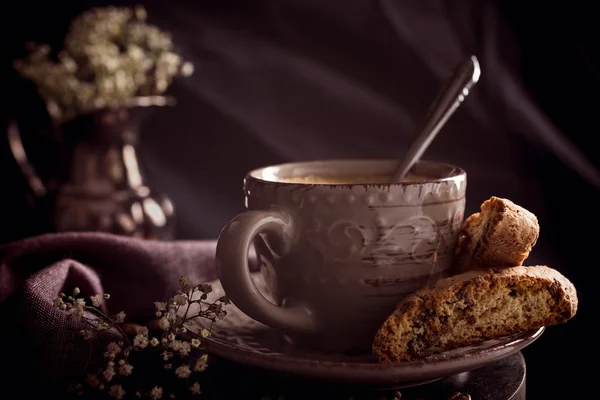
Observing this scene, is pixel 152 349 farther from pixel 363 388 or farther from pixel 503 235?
pixel 503 235

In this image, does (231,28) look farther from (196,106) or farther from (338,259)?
(338,259)

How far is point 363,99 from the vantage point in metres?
1.80

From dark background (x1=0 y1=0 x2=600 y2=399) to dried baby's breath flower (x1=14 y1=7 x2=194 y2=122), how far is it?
5.5 inches

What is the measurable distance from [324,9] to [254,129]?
0.37 m

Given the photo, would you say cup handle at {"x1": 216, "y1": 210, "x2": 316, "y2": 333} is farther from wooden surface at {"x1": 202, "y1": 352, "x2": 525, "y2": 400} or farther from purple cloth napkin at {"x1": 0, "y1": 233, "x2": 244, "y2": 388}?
purple cloth napkin at {"x1": 0, "y1": 233, "x2": 244, "y2": 388}

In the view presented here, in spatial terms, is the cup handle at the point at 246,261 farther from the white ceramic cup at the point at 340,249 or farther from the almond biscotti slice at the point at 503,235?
the almond biscotti slice at the point at 503,235

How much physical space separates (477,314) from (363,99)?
3.47 feet

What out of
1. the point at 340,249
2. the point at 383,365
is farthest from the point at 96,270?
the point at 383,365

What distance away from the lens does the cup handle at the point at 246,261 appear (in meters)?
0.86

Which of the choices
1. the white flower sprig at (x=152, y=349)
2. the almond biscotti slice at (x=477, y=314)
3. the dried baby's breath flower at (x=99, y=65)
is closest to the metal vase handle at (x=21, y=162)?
the dried baby's breath flower at (x=99, y=65)

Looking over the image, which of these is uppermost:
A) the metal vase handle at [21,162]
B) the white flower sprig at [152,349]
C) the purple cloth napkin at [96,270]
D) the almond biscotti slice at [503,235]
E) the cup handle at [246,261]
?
the almond biscotti slice at [503,235]

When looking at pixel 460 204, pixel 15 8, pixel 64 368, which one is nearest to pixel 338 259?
pixel 460 204

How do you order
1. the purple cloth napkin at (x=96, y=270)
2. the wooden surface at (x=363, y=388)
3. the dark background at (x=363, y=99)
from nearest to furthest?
the wooden surface at (x=363, y=388)
the purple cloth napkin at (x=96, y=270)
the dark background at (x=363, y=99)

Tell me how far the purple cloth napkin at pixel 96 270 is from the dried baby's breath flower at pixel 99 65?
1.40 feet
